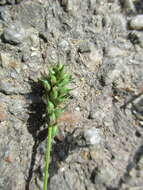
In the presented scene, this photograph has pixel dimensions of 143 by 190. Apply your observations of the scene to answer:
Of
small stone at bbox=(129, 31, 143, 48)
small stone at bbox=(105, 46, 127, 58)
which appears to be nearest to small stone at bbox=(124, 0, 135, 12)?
small stone at bbox=(129, 31, 143, 48)

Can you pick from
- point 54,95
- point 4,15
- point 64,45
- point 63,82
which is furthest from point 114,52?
point 4,15

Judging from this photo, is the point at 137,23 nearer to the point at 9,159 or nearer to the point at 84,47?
the point at 84,47

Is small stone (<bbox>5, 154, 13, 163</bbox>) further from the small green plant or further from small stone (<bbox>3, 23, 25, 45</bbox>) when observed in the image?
small stone (<bbox>3, 23, 25, 45</bbox>)

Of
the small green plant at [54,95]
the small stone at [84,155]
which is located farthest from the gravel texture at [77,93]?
the small green plant at [54,95]

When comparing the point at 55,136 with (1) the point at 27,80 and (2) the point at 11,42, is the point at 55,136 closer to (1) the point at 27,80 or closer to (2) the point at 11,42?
(1) the point at 27,80

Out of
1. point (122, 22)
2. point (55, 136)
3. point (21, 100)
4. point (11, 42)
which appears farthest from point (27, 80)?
point (122, 22)

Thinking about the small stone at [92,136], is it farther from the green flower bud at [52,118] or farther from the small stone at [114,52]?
the small stone at [114,52]
